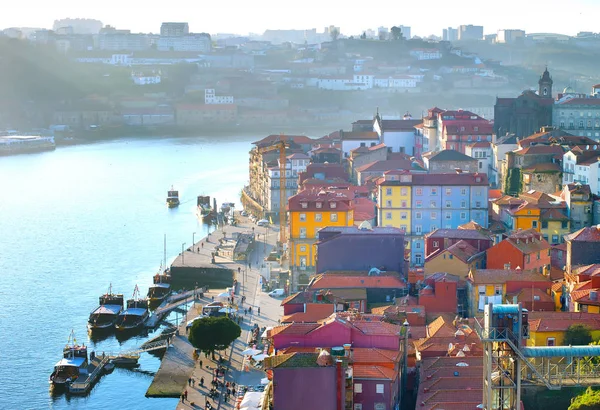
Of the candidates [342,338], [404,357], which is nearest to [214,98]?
[404,357]

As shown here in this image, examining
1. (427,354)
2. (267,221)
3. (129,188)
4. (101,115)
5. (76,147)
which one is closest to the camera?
(427,354)

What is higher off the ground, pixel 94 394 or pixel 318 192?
pixel 318 192

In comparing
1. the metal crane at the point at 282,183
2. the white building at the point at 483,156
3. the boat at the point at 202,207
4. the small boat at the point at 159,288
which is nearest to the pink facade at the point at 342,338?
the small boat at the point at 159,288

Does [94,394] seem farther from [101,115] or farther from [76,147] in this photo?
[101,115]

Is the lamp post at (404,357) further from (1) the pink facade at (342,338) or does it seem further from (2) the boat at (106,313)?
(2) the boat at (106,313)

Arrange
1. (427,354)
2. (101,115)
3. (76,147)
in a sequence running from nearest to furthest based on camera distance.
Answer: (427,354), (76,147), (101,115)

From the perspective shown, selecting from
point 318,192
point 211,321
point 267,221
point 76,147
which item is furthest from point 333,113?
point 211,321

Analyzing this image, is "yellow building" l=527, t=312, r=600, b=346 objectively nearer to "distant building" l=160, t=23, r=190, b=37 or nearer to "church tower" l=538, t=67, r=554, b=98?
"church tower" l=538, t=67, r=554, b=98

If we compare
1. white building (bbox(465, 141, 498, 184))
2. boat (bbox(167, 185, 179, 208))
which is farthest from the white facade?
boat (bbox(167, 185, 179, 208))
